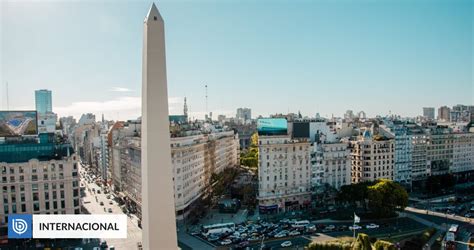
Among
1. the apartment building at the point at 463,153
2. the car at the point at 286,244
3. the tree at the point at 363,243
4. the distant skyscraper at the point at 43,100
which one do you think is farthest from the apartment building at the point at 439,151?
the distant skyscraper at the point at 43,100

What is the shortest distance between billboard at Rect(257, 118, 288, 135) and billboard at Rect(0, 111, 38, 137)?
25.6m

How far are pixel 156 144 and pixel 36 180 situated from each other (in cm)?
2983

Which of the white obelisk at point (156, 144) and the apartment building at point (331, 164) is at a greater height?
the white obelisk at point (156, 144)

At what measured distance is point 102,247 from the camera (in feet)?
121

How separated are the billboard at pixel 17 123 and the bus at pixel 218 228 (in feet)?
70.2

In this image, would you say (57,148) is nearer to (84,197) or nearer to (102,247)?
(102,247)

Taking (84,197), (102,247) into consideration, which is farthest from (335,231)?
(84,197)

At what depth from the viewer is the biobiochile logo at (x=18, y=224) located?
3656 centimetres

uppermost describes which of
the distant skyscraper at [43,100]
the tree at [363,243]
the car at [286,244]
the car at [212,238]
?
the distant skyscraper at [43,100]

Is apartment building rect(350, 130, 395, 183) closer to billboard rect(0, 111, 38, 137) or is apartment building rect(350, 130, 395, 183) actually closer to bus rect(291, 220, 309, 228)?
bus rect(291, 220, 309, 228)

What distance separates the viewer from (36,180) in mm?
39219

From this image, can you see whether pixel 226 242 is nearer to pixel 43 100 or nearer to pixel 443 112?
pixel 443 112

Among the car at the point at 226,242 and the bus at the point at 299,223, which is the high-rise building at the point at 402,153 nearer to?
the bus at the point at 299,223

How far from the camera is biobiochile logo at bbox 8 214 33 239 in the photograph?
36562 mm
